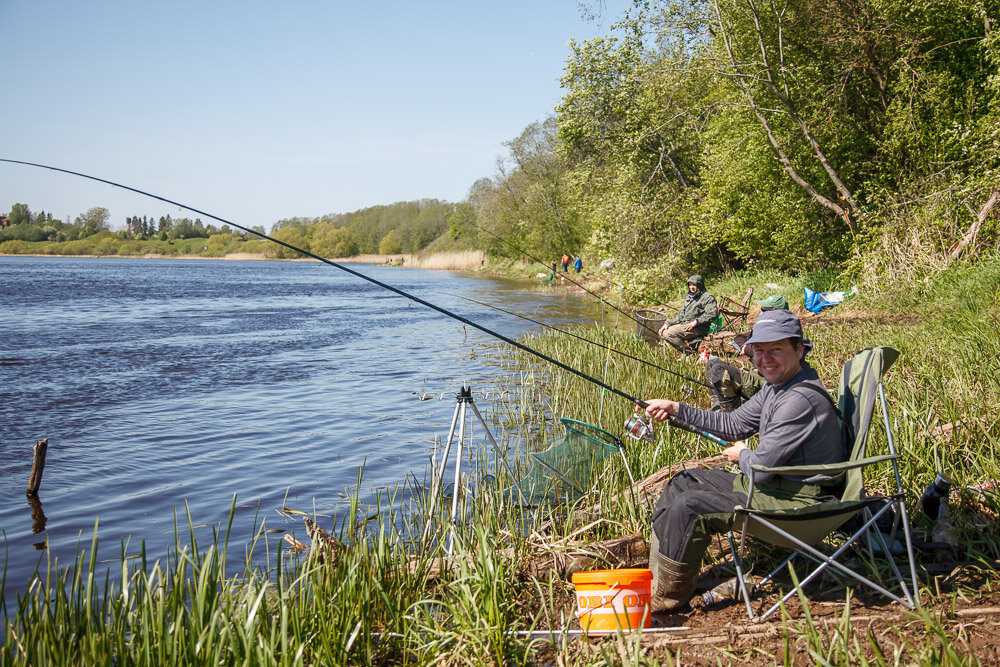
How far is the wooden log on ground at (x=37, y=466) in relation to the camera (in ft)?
21.6

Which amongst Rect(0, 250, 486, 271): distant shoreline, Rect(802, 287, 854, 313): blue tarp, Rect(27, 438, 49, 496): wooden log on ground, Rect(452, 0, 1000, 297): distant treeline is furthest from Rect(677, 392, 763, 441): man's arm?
Rect(0, 250, 486, 271): distant shoreline

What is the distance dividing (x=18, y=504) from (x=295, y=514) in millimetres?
2508

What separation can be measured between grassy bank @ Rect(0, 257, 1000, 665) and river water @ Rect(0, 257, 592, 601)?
2.95 feet

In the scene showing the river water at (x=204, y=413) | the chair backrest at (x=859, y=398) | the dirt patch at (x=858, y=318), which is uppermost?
the chair backrest at (x=859, y=398)

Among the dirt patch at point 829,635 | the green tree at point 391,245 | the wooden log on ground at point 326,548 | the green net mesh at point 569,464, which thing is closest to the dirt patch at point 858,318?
the green net mesh at point 569,464

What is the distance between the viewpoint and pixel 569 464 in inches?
213

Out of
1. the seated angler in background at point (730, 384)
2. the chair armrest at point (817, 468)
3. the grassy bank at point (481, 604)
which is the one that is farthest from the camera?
the seated angler in background at point (730, 384)

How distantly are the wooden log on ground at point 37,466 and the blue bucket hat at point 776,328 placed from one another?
5.59 meters

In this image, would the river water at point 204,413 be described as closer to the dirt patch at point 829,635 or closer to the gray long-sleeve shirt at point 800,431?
the dirt patch at point 829,635

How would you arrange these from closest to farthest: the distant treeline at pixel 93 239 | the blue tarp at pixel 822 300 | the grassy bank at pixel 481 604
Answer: the grassy bank at pixel 481 604 < the blue tarp at pixel 822 300 < the distant treeline at pixel 93 239

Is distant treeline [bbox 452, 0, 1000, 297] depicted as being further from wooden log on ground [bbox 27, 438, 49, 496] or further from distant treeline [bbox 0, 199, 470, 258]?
distant treeline [bbox 0, 199, 470, 258]

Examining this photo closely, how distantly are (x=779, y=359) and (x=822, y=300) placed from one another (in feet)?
43.1

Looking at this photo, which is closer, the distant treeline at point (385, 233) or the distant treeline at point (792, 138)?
the distant treeline at point (792, 138)

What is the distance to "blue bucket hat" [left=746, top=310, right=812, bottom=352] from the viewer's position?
3.85 meters
